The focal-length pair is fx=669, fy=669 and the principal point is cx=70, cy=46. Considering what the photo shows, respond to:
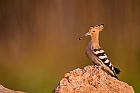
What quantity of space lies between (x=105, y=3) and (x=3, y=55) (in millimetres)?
1444

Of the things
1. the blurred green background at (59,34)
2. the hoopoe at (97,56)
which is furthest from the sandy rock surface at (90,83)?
the blurred green background at (59,34)

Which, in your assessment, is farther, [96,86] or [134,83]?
[134,83]

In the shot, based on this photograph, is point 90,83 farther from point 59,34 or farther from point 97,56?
point 59,34

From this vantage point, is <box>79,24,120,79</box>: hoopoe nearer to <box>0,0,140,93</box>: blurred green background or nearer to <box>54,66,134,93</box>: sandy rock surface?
<box>54,66,134,93</box>: sandy rock surface

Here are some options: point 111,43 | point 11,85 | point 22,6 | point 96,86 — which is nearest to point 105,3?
point 111,43

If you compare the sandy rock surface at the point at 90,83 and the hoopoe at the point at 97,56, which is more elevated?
the hoopoe at the point at 97,56

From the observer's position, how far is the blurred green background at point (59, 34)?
818cm

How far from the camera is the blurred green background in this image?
8.18 meters

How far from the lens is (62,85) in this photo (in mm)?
4199

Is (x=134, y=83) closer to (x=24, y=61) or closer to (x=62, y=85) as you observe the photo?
(x=24, y=61)

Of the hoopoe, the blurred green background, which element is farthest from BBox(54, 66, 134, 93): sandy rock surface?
the blurred green background

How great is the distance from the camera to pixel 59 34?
328 inches

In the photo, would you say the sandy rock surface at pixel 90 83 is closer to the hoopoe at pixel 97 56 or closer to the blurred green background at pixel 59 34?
the hoopoe at pixel 97 56

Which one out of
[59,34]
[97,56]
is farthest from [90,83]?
[59,34]
